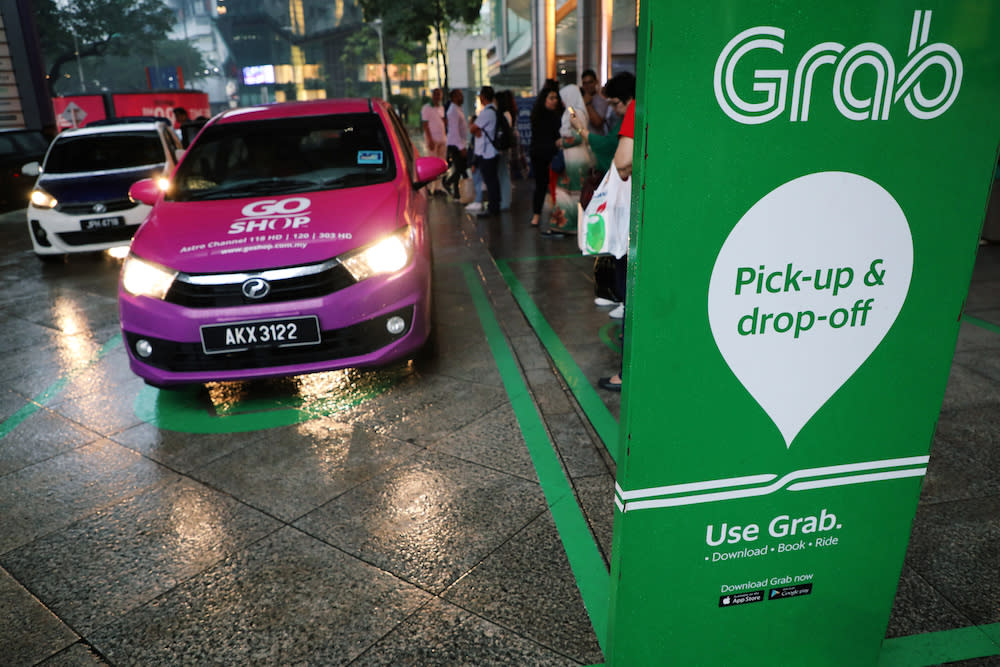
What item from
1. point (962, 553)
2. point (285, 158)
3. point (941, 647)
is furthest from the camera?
point (285, 158)

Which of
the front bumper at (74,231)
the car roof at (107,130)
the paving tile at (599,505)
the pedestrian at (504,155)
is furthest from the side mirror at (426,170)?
the car roof at (107,130)

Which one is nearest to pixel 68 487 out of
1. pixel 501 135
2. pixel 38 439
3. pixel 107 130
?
pixel 38 439

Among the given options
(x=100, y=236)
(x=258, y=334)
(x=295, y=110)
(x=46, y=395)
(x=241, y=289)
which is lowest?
(x=46, y=395)

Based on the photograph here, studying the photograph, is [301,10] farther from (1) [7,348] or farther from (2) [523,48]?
(1) [7,348]

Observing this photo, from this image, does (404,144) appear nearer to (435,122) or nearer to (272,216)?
(272,216)

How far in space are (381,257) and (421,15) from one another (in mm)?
36223

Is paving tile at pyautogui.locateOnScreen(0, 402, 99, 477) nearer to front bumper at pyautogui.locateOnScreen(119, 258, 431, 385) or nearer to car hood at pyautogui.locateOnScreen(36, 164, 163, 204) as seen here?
front bumper at pyautogui.locateOnScreen(119, 258, 431, 385)

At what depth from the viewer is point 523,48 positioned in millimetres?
36562

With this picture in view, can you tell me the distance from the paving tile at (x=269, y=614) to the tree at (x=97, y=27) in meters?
42.2

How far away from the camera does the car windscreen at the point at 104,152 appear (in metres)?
8.68

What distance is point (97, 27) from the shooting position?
48.3 m

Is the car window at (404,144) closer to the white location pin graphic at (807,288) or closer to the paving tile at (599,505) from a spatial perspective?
the paving tile at (599,505)

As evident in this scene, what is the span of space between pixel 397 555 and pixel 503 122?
26.2 ft

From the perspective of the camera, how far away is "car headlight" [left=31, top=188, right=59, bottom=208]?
7.99 metres
